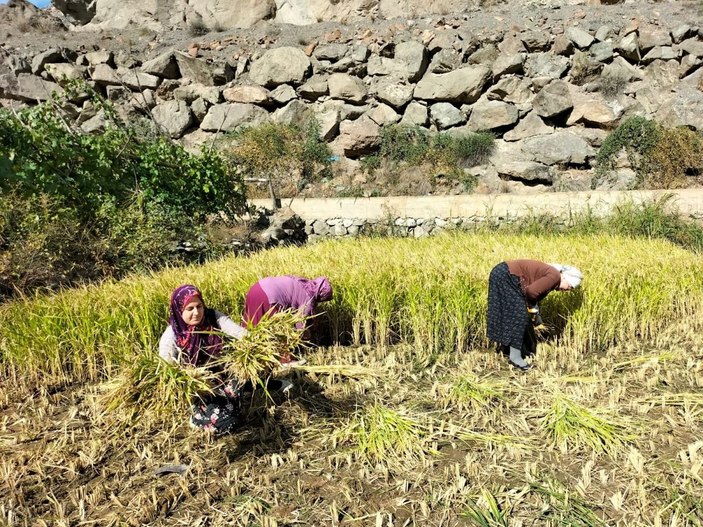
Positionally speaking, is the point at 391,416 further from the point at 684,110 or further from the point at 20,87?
the point at 20,87

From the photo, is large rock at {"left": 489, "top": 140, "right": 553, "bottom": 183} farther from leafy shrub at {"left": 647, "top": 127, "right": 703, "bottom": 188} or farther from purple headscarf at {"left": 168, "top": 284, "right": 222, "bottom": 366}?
purple headscarf at {"left": 168, "top": 284, "right": 222, "bottom": 366}

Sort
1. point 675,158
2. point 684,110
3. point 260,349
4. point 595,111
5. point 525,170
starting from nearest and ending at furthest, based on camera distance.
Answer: point 260,349 → point 675,158 → point 525,170 → point 684,110 → point 595,111

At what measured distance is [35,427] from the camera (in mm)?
2514

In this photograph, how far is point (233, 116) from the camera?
13.4 metres

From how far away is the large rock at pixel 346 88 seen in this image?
43.4 ft

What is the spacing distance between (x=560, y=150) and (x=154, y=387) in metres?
11.0

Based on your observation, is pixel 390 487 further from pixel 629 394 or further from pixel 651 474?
pixel 629 394

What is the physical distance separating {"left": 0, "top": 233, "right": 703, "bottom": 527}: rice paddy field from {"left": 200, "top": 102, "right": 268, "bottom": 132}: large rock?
10064 mm

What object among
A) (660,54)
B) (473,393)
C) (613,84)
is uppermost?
(660,54)

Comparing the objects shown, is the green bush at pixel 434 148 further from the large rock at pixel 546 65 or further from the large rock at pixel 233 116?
the large rock at pixel 233 116

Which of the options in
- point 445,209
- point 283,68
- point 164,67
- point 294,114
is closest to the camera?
point 445,209

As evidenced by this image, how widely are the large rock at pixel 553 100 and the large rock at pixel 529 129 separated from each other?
0.21 metres

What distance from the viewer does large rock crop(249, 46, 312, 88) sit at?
45.0 feet

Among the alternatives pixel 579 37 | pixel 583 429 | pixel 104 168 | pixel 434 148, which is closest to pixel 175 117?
pixel 434 148
